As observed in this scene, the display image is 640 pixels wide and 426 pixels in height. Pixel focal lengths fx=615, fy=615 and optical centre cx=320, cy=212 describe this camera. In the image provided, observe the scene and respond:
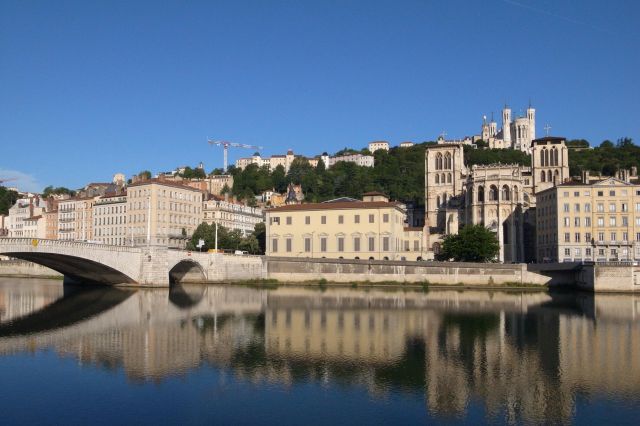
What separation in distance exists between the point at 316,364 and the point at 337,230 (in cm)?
5098

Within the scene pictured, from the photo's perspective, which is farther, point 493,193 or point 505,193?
point 493,193

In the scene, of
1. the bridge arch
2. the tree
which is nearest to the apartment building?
the bridge arch

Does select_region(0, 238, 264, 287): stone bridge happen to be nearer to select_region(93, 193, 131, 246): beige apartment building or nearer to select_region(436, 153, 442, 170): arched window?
select_region(93, 193, 131, 246): beige apartment building

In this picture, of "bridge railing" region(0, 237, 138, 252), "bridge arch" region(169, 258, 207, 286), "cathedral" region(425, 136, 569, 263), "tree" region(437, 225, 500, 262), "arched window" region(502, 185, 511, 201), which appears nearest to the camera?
"bridge railing" region(0, 237, 138, 252)

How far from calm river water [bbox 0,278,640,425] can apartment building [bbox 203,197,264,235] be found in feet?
180

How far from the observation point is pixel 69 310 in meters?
45.2

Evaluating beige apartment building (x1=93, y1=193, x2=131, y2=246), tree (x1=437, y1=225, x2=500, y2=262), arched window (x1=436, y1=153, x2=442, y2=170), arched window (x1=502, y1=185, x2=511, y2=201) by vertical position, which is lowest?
tree (x1=437, y1=225, x2=500, y2=262)

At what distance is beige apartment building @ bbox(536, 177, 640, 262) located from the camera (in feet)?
235

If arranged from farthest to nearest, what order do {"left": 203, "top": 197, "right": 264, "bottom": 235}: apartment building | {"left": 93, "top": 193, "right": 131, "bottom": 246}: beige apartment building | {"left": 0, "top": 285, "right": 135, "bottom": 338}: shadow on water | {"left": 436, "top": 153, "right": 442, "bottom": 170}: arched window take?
1. {"left": 436, "top": 153, "right": 442, "bottom": 170}: arched window
2. {"left": 203, "top": 197, "right": 264, "bottom": 235}: apartment building
3. {"left": 93, "top": 193, "right": 131, "bottom": 246}: beige apartment building
4. {"left": 0, "top": 285, "right": 135, "bottom": 338}: shadow on water

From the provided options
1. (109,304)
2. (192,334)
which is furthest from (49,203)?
(192,334)

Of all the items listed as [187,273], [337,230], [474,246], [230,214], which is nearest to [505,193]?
[474,246]

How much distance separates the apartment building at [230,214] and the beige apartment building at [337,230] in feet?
55.5

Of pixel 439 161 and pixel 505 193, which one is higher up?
pixel 439 161

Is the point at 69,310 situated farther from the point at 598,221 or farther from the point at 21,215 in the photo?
the point at 21,215
